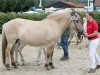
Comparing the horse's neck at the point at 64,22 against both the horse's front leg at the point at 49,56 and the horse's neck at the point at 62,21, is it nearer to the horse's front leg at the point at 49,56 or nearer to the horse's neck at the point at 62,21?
the horse's neck at the point at 62,21

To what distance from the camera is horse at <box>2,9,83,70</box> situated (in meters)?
9.64

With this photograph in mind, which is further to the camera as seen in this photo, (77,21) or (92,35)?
(77,21)

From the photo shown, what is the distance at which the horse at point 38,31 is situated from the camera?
9641 mm

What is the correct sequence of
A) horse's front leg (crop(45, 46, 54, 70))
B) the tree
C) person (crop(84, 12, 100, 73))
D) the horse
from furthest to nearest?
the tree, horse's front leg (crop(45, 46, 54, 70)), the horse, person (crop(84, 12, 100, 73))

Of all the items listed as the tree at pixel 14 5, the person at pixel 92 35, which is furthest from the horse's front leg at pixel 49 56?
the tree at pixel 14 5

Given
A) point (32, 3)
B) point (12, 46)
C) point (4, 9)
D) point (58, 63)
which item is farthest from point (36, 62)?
point (32, 3)

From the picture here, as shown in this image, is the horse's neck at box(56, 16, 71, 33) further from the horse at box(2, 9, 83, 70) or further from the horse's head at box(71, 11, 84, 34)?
the horse's head at box(71, 11, 84, 34)

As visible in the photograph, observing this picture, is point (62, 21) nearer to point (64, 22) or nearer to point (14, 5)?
point (64, 22)

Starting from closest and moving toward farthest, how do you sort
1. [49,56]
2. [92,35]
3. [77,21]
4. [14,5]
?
[92,35] → [77,21] → [49,56] → [14,5]

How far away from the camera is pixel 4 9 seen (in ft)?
120

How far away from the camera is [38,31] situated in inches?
380

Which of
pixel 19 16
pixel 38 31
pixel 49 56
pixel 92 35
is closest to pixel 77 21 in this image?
pixel 92 35

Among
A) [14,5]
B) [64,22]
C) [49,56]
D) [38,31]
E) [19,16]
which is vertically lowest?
[49,56]

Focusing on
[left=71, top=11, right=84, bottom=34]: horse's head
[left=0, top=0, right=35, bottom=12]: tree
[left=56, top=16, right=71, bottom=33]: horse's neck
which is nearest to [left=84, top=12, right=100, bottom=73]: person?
[left=71, top=11, right=84, bottom=34]: horse's head
